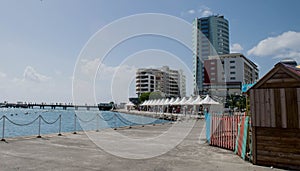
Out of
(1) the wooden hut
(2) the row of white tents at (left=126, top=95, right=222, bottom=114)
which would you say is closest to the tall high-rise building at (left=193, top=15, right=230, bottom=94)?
(2) the row of white tents at (left=126, top=95, right=222, bottom=114)

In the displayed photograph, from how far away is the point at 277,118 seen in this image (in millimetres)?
7410

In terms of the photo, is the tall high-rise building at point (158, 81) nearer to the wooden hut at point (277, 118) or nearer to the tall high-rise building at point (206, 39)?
the tall high-rise building at point (206, 39)

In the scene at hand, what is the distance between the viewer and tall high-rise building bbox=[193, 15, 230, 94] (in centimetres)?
15275

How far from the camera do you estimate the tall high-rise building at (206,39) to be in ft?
501

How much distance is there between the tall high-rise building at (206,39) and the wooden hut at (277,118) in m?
144

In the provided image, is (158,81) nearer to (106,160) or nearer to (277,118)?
(106,160)

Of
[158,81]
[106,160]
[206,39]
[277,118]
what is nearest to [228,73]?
[158,81]

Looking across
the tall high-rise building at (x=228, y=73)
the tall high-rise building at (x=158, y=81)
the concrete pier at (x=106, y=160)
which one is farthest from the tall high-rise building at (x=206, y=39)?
the concrete pier at (x=106, y=160)

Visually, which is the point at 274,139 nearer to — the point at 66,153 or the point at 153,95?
the point at 66,153

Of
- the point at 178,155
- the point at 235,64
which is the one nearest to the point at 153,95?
the point at 235,64

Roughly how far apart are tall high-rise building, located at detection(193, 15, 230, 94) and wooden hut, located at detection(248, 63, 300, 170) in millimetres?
144026

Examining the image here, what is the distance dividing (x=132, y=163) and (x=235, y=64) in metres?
119

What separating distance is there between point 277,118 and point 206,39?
14871cm

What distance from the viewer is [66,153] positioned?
965cm
